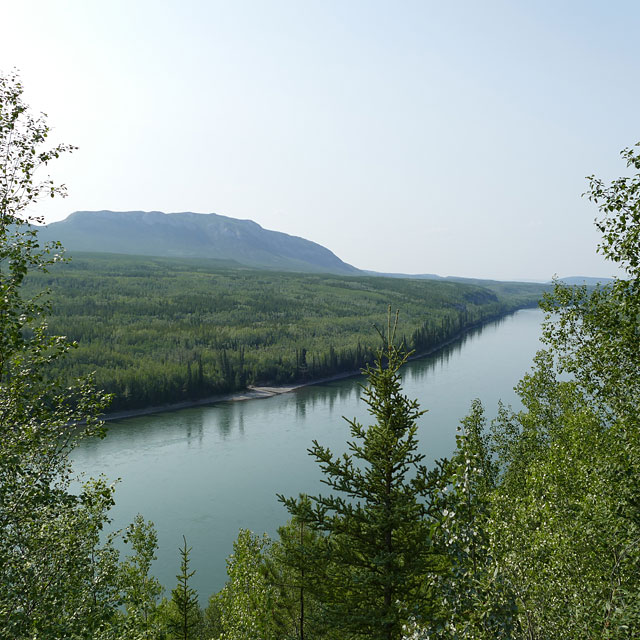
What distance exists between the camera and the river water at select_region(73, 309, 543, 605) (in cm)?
4078

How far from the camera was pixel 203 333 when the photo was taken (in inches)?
A: 4754

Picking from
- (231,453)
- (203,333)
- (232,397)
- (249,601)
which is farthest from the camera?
(203,333)

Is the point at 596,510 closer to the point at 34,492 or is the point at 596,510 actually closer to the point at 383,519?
the point at 383,519

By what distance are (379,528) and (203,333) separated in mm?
115510

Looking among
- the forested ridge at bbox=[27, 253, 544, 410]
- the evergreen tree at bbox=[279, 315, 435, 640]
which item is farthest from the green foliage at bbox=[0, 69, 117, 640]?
the forested ridge at bbox=[27, 253, 544, 410]

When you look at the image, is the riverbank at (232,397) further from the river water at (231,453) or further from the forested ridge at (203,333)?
the river water at (231,453)

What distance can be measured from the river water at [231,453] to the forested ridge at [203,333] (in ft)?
24.0

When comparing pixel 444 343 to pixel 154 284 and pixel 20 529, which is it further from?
pixel 20 529

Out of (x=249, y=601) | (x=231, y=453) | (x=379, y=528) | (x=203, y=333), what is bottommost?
(x=231, y=453)

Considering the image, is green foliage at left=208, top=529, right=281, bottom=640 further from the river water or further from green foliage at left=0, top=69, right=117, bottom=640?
the river water

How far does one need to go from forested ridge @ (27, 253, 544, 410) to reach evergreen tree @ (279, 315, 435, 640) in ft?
171

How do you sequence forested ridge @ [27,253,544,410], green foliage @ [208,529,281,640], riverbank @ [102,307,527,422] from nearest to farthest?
green foliage @ [208,529,281,640] → riverbank @ [102,307,527,422] → forested ridge @ [27,253,544,410]

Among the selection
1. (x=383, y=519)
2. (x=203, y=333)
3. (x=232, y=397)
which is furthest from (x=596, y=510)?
(x=203, y=333)

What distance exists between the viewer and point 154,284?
19388 cm
